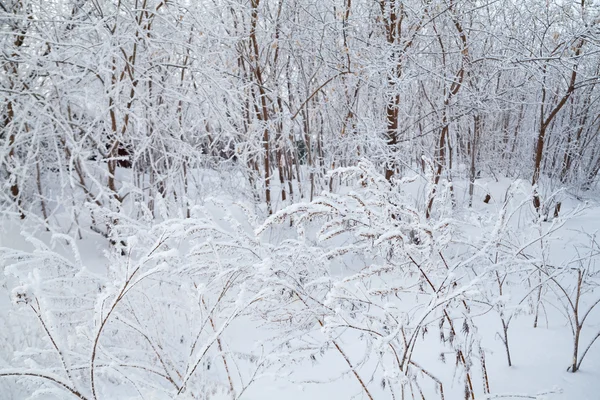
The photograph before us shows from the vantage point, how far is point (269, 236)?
595cm

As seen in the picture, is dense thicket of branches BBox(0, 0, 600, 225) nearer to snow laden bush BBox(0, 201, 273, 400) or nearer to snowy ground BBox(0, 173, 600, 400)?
snow laden bush BBox(0, 201, 273, 400)

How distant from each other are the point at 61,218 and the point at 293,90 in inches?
211

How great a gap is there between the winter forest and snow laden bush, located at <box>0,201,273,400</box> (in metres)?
0.03

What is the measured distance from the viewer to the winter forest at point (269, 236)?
1.69 metres

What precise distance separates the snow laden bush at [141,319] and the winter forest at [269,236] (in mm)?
26

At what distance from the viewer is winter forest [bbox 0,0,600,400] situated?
5.56ft

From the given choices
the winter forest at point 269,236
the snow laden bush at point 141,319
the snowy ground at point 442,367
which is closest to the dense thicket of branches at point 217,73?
the winter forest at point 269,236

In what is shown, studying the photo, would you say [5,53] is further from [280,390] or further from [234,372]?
[280,390]

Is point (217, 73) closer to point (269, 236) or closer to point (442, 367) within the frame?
point (269, 236)

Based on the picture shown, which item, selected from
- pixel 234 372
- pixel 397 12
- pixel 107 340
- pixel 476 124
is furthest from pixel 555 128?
pixel 107 340

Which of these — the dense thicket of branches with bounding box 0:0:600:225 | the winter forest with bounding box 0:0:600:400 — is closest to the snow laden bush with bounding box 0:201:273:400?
the winter forest with bounding box 0:0:600:400

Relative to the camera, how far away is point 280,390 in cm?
270

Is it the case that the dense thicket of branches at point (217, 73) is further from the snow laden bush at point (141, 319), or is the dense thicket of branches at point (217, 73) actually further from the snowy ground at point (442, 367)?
the snowy ground at point (442, 367)

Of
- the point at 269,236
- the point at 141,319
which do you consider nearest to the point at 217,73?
the point at 269,236
